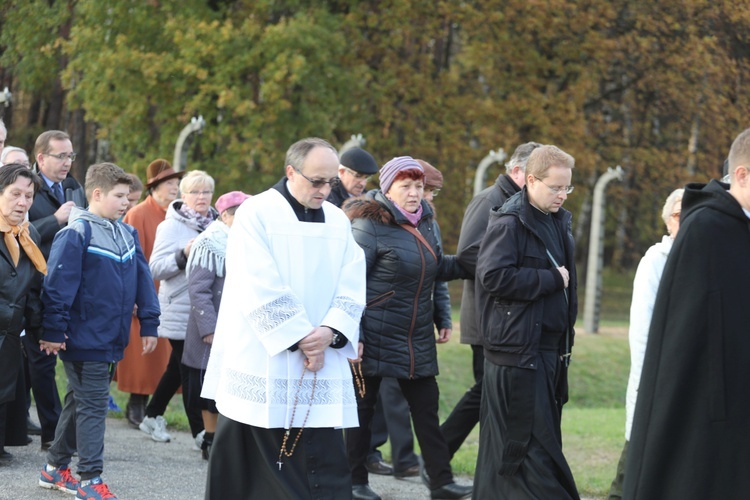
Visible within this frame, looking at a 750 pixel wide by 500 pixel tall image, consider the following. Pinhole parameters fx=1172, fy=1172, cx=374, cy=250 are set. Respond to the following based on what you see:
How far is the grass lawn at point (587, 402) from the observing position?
990 cm

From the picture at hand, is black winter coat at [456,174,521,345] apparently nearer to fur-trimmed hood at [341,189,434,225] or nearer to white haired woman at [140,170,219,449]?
fur-trimmed hood at [341,189,434,225]

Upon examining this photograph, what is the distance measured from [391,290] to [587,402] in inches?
346

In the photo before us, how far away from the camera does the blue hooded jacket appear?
6570mm

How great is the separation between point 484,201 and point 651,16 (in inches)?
720

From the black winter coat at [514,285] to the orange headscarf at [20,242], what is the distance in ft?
8.73

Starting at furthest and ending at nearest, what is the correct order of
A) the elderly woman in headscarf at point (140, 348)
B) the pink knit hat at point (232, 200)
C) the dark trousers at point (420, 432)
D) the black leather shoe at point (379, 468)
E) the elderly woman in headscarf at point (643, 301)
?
the elderly woman in headscarf at point (140, 348) < the black leather shoe at point (379, 468) < the pink knit hat at point (232, 200) < the dark trousers at point (420, 432) < the elderly woman in headscarf at point (643, 301)

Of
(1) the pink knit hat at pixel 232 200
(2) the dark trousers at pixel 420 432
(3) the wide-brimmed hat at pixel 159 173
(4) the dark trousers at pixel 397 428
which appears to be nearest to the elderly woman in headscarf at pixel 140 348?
(3) the wide-brimmed hat at pixel 159 173

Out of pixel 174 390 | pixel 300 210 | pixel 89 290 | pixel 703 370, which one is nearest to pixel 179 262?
pixel 174 390

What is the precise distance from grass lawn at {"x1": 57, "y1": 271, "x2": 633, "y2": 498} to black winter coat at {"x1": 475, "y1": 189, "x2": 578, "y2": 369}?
7.53 feet

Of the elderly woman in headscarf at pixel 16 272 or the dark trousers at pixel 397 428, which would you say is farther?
the dark trousers at pixel 397 428

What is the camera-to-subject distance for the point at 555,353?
6.34m

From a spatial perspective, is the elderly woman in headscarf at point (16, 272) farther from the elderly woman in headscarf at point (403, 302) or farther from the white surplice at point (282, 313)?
the elderly woman in headscarf at point (403, 302)

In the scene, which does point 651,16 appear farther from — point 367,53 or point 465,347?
point 465,347

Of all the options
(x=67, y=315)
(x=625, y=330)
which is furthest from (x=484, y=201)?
(x=625, y=330)
